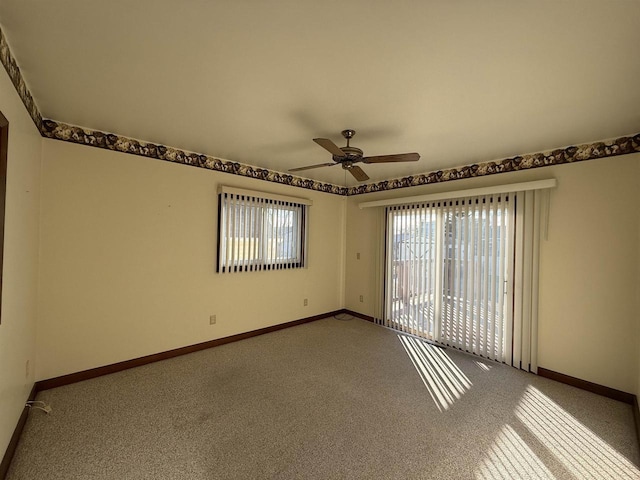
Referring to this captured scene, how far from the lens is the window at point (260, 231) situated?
353 cm

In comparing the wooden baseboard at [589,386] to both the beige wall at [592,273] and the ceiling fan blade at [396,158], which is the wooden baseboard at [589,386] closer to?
the beige wall at [592,273]

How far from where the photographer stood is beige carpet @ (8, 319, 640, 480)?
1676 mm

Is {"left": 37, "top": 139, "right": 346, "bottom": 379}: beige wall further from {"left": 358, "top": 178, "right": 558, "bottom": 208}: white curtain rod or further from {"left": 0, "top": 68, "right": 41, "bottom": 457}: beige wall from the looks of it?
{"left": 358, "top": 178, "right": 558, "bottom": 208}: white curtain rod

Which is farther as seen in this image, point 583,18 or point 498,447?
point 498,447

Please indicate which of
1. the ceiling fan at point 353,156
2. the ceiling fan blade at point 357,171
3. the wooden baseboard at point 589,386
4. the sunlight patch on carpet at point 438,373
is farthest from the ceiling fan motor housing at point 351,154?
the wooden baseboard at point 589,386

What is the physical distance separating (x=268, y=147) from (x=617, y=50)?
8.57 feet

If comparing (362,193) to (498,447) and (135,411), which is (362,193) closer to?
(498,447)

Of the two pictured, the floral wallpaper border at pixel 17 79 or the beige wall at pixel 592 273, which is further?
the beige wall at pixel 592 273

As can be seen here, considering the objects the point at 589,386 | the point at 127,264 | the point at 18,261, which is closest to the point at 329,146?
the point at 18,261

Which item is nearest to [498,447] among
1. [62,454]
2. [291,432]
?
[291,432]

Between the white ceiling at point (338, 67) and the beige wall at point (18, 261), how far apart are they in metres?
0.33

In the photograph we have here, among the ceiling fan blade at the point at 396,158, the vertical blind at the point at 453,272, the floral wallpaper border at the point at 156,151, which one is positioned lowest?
the vertical blind at the point at 453,272

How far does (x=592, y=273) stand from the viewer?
263 cm

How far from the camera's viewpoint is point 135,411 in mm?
2172
